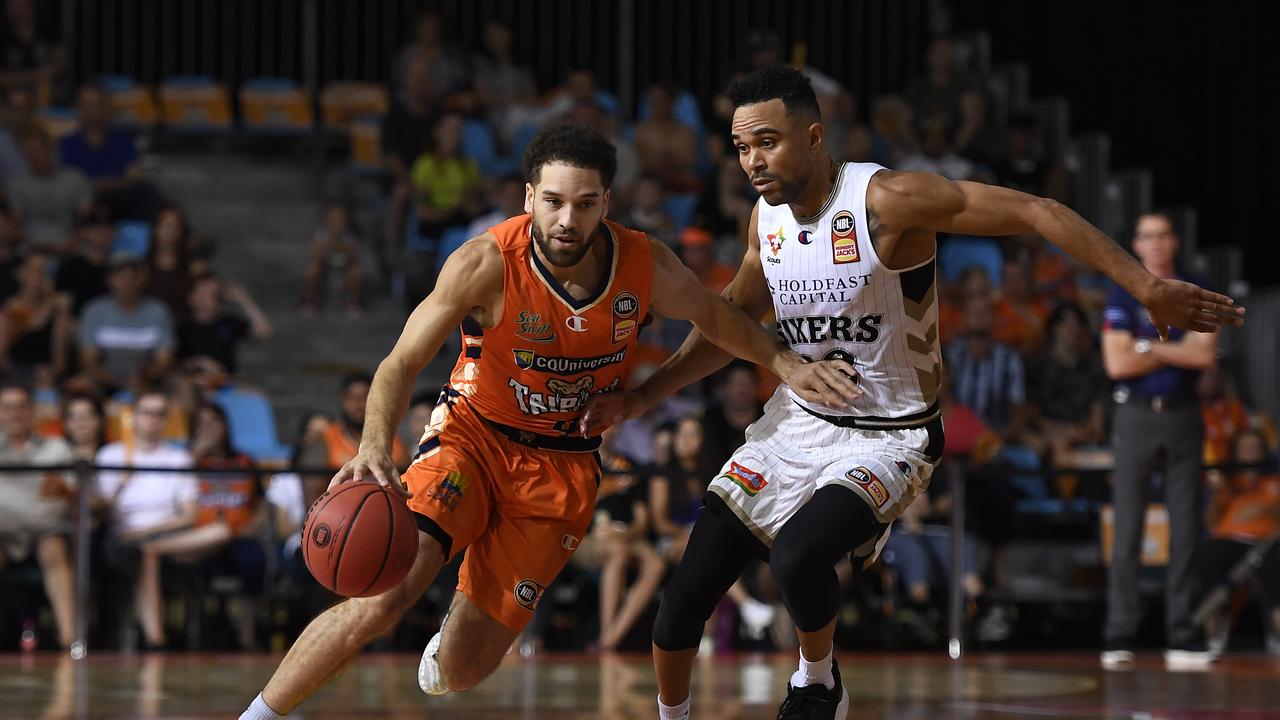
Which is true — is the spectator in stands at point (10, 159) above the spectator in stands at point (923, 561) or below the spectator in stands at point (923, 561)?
above

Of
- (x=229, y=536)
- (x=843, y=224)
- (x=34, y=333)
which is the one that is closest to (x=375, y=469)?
(x=843, y=224)

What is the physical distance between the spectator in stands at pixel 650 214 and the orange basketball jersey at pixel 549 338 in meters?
6.52

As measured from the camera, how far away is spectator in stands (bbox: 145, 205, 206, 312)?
10.9 m

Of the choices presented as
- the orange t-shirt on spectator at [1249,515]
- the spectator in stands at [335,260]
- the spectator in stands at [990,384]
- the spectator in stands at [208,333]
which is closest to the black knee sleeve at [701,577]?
the orange t-shirt on spectator at [1249,515]

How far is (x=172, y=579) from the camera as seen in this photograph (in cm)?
912

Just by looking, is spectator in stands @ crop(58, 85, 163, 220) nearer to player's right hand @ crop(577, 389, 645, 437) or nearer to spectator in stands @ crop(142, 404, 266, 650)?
spectator in stands @ crop(142, 404, 266, 650)

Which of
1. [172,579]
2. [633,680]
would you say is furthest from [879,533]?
[172,579]

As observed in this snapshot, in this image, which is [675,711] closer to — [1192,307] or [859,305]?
[859,305]

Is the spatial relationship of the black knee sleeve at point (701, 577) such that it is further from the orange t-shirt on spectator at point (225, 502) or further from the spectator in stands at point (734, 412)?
the orange t-shirt on spectator at point (225, 502)

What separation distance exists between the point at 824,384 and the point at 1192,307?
1.03 meters

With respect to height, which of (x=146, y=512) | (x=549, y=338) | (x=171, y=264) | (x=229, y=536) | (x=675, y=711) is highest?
(x=549, y=338)

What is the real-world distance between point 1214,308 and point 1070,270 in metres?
8.22

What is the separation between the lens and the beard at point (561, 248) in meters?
4.87

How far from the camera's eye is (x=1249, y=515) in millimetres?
9641
